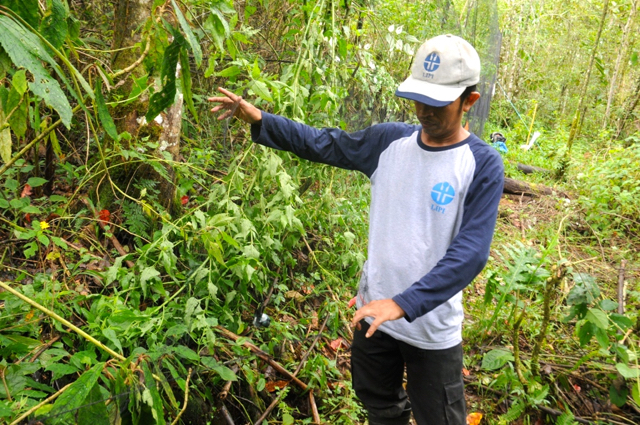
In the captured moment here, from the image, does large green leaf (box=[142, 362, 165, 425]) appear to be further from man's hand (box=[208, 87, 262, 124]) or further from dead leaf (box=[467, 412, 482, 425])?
dead leaf (box=[467, 412, 482, 425])

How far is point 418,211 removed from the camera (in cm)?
203

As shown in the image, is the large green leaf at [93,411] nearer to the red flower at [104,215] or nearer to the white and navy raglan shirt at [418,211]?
the white and navy raglan shirt at [418,211]

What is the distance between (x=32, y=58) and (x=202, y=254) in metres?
1.78

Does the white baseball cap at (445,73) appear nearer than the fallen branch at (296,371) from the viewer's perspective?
Yes

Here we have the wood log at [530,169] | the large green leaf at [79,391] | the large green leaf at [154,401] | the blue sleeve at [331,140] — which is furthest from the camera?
the wood log at [530,169]

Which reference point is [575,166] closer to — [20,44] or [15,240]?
[15,240]

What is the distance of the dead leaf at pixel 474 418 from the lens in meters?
3.03

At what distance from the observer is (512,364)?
3.25 meters

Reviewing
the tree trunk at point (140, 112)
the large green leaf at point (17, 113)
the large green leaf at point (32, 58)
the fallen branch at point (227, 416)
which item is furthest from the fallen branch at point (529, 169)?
the large green leaf at point (32, 58)

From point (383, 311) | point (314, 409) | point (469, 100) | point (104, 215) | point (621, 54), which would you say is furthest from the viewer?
point (621, 54)

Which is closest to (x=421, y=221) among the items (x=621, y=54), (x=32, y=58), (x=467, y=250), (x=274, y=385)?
(x=467, y=250)

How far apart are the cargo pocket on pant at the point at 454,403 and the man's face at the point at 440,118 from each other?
102cm

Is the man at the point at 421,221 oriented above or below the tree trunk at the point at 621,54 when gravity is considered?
above

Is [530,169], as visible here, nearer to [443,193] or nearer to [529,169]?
[529,169]
